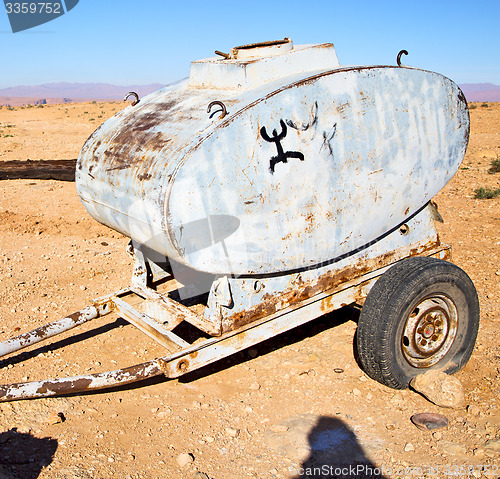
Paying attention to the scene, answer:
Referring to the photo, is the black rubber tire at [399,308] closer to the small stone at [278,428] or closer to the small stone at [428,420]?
the small stone at [428,420]

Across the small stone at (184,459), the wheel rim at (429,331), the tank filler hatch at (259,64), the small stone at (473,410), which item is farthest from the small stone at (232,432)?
the tank filler hatch at (259,64)

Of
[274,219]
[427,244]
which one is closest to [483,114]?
[427,244]

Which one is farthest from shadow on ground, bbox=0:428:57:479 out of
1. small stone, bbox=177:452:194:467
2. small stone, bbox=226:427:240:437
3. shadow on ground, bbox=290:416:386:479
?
shadow on ground, bbox=290:416:386:479

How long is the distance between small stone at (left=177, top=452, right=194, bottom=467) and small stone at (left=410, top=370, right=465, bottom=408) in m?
1.61

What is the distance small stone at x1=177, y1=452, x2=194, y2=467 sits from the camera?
310 cm

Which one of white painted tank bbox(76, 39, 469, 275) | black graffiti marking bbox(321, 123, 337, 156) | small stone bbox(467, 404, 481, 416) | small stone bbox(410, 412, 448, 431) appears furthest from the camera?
small stone bbox(467, 404, 481, 416)

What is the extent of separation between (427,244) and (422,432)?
59.2 inches

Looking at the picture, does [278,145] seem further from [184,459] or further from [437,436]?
[437,436]

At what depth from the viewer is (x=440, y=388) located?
3609 mm

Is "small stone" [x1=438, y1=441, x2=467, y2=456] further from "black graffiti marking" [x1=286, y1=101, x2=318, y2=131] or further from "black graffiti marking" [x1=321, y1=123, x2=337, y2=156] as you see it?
"black graffiti marking" [x1=286, y1=101, x2=318, y2=131]

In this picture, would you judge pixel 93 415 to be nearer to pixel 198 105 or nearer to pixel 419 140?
pixel 198 105

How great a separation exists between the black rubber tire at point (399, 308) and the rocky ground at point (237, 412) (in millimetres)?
232

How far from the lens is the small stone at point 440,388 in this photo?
358 centimetres

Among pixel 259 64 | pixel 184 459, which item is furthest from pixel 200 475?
pixel 259 64
